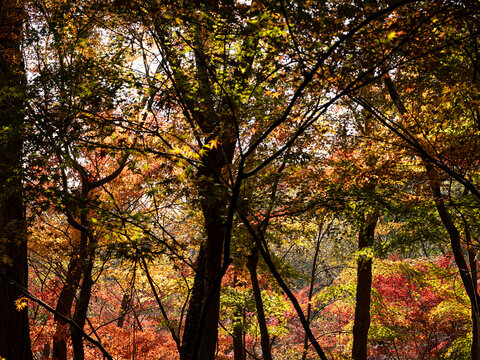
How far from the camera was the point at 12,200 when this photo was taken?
16.9ft

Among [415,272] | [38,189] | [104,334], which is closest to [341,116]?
[415,272]

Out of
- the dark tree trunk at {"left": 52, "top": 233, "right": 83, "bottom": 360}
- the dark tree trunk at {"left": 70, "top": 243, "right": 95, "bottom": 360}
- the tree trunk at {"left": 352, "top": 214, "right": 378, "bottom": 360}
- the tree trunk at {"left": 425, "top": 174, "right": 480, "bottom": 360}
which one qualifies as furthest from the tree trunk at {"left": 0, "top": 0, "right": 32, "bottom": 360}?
the tree trunk at {"left": 352, "top": 214, "right": 378, "bottom": 360}

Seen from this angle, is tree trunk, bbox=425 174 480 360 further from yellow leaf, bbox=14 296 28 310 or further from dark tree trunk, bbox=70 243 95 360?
yellow leaf, bbox=14 296 28 310

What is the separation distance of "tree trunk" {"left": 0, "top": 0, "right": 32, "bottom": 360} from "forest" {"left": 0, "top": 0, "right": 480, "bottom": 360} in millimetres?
27

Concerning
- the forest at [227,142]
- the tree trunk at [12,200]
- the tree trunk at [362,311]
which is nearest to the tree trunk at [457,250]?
the forest at [227,142]

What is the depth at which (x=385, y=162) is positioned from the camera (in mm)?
5590

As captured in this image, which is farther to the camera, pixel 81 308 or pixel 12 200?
pixel 81 308

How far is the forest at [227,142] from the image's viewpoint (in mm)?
2867

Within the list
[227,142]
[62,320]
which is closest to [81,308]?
[62,320]

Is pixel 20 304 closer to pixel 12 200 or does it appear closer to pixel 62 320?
pixel 12 200

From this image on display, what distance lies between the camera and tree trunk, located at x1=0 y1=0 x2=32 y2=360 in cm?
379

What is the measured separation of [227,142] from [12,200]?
3253 mm

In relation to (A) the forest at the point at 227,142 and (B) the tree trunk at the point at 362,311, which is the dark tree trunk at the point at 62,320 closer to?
(A) the forest at the point at 227,142

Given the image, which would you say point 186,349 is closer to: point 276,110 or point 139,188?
point 276,110
